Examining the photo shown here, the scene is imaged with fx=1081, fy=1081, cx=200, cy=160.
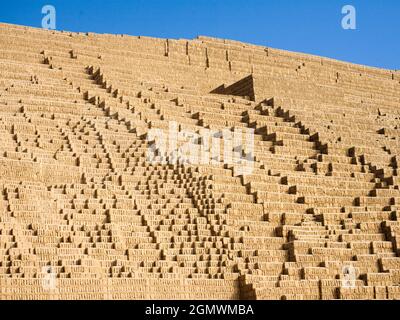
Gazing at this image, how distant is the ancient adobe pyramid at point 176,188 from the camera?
2097 cm

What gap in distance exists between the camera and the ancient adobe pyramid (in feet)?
68.8

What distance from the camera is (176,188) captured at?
24547 millimetres

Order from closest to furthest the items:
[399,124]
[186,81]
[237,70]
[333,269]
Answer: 1. [333,269]
2. [399,124]
3. [186,81]
4. [237,70]

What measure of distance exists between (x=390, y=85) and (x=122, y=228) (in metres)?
20.3

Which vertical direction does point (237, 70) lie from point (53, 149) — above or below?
above

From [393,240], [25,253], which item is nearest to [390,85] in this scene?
[393,240]

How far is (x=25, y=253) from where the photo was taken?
20.3 metres

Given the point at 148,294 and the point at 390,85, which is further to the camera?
the point at 390,85

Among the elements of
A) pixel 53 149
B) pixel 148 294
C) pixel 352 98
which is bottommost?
pixel 148 294

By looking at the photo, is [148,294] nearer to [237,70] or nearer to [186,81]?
[186,81]

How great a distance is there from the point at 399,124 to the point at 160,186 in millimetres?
11257

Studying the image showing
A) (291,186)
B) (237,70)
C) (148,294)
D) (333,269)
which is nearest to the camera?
(148,294)

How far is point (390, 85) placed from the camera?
40.3m

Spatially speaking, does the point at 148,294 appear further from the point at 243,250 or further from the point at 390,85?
the point at 390,85
